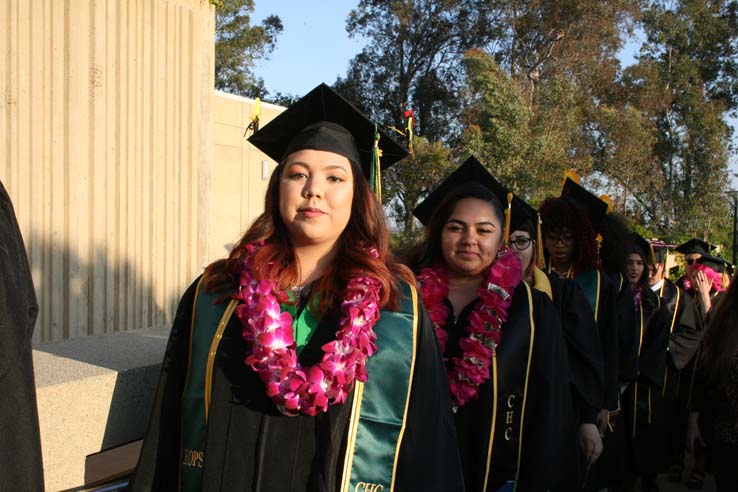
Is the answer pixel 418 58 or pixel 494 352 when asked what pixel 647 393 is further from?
pixel 418 58

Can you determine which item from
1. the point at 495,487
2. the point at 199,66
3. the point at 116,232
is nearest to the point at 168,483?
the point at 495,487

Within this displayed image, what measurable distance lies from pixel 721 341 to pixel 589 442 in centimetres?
86

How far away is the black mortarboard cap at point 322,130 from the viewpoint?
7.90ft

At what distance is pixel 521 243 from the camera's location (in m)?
4.23

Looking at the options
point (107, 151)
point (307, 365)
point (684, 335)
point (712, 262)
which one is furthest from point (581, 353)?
point (712, 262)

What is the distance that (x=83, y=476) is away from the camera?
7.06 ft

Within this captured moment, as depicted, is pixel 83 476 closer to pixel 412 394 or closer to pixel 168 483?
pixel 168 483

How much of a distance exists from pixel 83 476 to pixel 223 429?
0.48 m

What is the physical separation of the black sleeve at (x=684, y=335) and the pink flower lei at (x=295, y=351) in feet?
16.8

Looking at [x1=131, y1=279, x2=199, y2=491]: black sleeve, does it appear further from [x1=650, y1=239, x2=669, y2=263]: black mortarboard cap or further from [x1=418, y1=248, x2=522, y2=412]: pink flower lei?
[x1=650, y1=239, x2=669, y2=263]: black mortarboard cap

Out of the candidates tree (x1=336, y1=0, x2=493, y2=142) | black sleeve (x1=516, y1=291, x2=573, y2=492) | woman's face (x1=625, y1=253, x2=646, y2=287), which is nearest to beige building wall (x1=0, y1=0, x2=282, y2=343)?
black sleeve (x1=516, y1=291, x2=573, y2=492)

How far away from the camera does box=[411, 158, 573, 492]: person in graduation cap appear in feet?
10.0

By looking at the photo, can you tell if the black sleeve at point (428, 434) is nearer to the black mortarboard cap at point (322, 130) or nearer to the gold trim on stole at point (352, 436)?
the gold trim on stole at point (352, 436)

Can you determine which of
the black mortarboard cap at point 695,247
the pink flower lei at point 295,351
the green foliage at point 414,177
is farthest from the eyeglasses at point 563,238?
the green foliage at point 414,177
